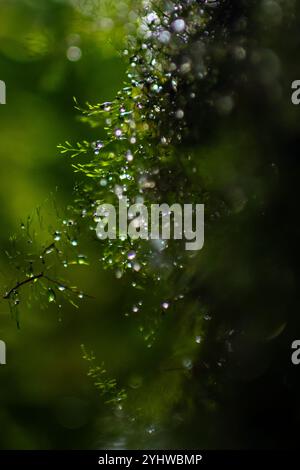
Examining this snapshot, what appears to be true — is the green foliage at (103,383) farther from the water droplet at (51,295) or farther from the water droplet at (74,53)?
the water droplet at (74,53)

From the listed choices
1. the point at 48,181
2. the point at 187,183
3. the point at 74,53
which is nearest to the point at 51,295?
the point at 48,181

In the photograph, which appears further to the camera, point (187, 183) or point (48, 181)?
point (48, 181)

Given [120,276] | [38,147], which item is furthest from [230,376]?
[38,147]

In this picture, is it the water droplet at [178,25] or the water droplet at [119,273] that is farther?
the water droplet at [119,273]

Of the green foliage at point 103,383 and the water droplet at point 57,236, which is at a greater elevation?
the water droplet at point 57,236

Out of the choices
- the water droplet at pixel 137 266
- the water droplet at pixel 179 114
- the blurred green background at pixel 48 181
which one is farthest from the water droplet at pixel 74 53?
the water droplet at pixel 137 266

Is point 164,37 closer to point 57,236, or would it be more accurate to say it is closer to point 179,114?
point 179,114

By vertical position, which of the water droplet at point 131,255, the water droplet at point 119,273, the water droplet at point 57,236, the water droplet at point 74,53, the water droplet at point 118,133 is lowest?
the water droplet at point 119,273

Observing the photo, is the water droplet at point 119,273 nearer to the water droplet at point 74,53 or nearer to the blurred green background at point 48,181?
the blurred green background at point 48,181
